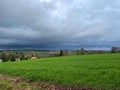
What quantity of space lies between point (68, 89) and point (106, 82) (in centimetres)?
317

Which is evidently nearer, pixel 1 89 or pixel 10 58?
pixel 1 89

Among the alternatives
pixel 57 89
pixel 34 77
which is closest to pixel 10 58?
pixel 34 77

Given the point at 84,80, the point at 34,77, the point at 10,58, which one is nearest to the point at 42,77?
the point at 34,77

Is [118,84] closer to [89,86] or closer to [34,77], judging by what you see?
[89,86]

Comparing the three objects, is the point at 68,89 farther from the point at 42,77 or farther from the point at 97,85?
the point at 42,77

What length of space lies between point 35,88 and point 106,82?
5.64 metres

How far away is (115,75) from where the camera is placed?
824 inches

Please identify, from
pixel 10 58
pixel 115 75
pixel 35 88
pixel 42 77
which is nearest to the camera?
pixel 35 88

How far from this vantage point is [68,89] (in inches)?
715

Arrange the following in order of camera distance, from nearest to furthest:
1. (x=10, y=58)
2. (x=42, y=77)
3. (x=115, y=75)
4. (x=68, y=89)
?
(x=68, y=89) < (x=115, y=75) < (x=42, y=77) < (x=10, y=58)

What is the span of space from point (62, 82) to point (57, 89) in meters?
2.80

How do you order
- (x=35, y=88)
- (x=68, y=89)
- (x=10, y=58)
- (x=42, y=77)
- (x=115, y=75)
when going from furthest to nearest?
(x=10, y=58), (x=42, y=77), (x=115, y=75), (x=35, y=88), (x=68, y=89)

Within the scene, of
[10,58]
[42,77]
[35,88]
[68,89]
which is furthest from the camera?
[10,58]

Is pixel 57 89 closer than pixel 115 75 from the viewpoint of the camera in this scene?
Yes
